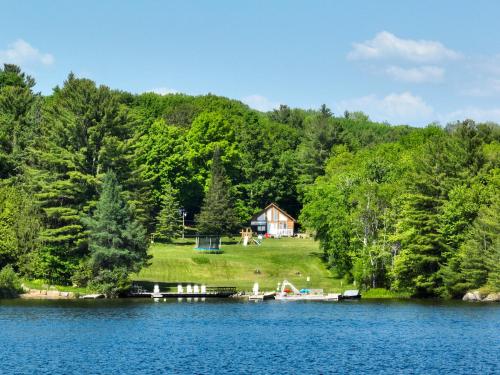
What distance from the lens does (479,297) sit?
10081 centimetres

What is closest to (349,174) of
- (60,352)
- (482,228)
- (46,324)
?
(482,228)

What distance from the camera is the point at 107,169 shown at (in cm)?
11044

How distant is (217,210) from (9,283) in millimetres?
48097

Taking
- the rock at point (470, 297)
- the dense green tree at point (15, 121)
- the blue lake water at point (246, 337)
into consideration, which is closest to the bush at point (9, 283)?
the blue lake water at point (246, 337)

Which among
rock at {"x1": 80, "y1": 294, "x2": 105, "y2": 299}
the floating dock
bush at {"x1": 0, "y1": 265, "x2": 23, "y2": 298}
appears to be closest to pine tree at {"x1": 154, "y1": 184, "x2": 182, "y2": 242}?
the floating dock

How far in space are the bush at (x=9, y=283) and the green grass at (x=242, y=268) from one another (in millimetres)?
16373

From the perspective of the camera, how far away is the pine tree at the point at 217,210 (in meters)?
145

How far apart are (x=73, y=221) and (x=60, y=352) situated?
4243cm

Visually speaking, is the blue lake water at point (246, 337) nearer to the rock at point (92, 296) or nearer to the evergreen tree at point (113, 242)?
the rock at point (92, 296)

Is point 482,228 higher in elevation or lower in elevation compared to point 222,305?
higher

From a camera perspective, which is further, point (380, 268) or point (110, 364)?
point (380, 268)

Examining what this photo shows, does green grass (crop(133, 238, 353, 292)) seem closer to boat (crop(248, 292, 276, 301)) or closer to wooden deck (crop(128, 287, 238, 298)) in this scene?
wooden deck (crop(128, 287, 238, 298))

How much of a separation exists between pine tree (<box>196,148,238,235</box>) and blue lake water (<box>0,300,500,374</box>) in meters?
44.6

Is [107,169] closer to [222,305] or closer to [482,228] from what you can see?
[222,305]
